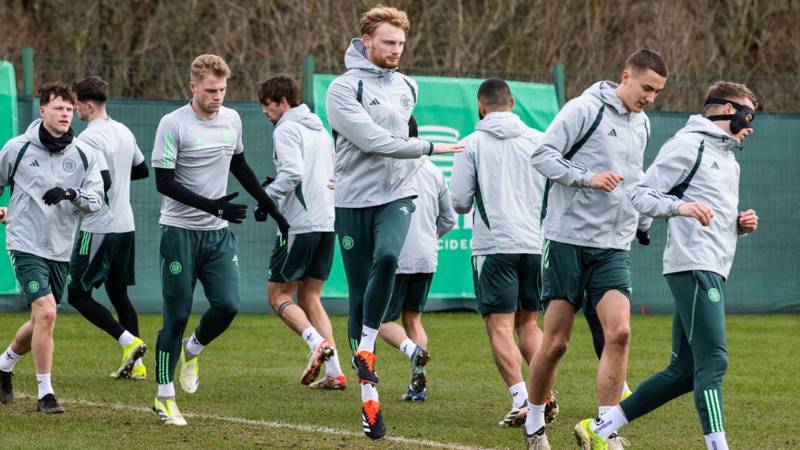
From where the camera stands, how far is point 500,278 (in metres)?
9.44

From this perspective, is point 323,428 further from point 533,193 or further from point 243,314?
point 243,314

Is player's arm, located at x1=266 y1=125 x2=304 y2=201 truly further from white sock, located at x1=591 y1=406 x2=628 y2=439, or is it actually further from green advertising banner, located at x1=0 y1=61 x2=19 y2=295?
green advertising banner, located at x1=0 y1=61 x2=19 y2=295

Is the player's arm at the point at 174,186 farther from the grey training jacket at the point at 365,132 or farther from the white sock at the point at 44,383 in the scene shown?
the white sock at the point at 44,383

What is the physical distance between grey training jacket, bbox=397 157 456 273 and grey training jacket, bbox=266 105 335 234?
3.18 ft

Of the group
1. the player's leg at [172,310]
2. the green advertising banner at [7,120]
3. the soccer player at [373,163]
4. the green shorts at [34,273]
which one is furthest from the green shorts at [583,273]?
the green advertising banner at [7,120]

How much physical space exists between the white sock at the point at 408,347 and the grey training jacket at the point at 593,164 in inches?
107

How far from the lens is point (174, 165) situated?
28.7 feet

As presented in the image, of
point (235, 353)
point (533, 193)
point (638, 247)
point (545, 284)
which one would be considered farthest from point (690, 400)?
point (638, 247)

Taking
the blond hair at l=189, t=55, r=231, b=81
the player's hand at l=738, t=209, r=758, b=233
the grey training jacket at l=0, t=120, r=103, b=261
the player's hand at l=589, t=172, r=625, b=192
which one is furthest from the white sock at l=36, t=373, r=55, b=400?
the player's hand at l=738, t=209, r=758, b=233

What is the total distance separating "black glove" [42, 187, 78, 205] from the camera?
8.88 meters

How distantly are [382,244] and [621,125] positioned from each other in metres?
1.52

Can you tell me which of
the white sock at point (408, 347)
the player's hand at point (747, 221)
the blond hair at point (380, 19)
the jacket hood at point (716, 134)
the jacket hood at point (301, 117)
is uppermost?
the blond hair at point (380, 19)

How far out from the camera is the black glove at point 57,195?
888 cm

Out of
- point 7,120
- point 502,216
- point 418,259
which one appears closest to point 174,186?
point 502,216
